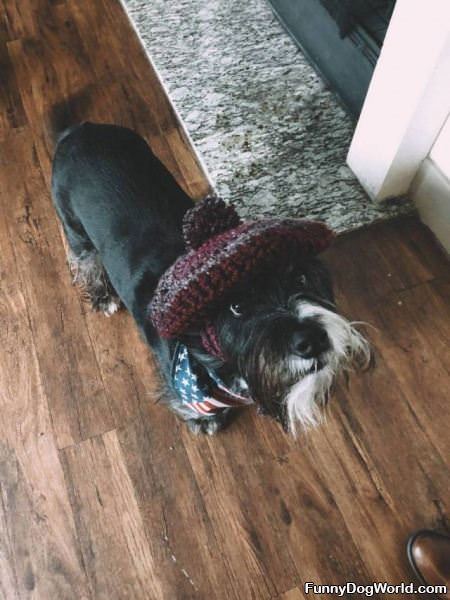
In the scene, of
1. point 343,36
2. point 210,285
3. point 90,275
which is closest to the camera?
point 210,285

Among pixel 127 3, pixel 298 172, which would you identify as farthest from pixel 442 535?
pixel 127 3

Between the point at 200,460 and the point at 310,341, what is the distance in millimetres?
650

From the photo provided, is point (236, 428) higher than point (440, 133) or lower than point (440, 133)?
lower

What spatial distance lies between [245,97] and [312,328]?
4.35 feet

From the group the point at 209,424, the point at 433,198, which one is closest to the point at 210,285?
the point at 209,424

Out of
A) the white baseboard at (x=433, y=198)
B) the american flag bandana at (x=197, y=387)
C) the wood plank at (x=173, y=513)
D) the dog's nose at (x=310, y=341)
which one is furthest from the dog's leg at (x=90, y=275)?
the white baseboard at (x=433, y=198)

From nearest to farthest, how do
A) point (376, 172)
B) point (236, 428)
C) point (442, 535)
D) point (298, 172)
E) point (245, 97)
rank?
1. point (442, 535)
2. point (236, 428)
3. point (376, 172)
4. point (298, 172)
5. point (245, 97)

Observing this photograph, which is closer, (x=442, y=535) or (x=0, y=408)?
(x=442, y=535)

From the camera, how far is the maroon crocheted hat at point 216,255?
0.74m

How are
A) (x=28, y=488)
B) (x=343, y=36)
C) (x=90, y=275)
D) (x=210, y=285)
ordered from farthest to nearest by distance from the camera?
(x=343, y=36), (x=90, y=275), (x=28, y=488), (x=210, y=285)

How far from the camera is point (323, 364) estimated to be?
0.83m

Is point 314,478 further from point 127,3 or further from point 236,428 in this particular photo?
point 127,3

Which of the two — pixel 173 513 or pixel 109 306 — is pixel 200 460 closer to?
pixel 173 513

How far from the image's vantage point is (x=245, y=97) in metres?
1.84
